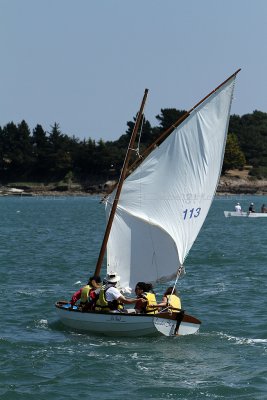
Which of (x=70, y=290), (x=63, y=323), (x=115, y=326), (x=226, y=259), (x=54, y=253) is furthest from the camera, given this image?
(x=54, y=253)

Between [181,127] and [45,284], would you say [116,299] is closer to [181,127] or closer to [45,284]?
[181,127]

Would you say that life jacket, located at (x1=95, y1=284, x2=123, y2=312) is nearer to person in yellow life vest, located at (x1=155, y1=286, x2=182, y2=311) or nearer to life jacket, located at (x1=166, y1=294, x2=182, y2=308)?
person in yellow life vest, located at (x1=155, y1=286, x2=182, y2=311)

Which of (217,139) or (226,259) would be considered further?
(226,259)

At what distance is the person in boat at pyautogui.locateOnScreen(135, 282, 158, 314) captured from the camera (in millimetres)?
27531

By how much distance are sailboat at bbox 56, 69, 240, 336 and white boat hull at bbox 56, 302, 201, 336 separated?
0.03 m

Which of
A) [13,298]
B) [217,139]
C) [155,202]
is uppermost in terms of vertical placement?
[217,139]

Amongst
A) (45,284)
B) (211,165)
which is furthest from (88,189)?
(211,165)

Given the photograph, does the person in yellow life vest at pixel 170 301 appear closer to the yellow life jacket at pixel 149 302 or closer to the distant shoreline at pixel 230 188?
the yellow life jacket at pixel 149 302

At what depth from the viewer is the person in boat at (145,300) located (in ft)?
90.3

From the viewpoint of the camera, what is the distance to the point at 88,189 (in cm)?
19700

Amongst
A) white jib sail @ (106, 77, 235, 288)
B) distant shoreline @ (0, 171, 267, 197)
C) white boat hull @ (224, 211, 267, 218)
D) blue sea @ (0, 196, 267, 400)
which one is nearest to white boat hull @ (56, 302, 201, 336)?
blue sea @ (0, 196, 267, 400)

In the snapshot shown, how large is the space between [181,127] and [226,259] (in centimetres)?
2449

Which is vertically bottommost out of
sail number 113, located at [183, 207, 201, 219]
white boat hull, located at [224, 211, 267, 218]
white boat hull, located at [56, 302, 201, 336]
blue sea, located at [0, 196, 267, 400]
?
blue sea, located at [0, 196, 267, 400]

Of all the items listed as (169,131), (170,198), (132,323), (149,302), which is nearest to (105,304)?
(132,323)
